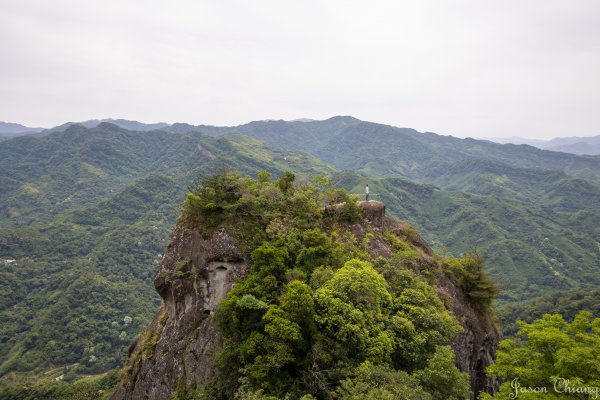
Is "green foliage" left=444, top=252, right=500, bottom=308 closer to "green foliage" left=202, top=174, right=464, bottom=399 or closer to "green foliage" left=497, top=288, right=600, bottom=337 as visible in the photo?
"green foliage" left=202, top=174, right=464, bottom=399

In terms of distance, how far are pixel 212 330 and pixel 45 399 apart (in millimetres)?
56959

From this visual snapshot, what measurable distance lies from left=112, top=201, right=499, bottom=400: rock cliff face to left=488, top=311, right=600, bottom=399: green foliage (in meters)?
5.49

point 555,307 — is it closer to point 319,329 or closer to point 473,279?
point 473,279

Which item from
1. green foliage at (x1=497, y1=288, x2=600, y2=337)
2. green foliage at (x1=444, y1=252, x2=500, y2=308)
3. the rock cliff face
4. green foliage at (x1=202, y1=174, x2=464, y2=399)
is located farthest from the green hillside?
green foliage at (x1=497, y1=288, x2=600, y2=337)

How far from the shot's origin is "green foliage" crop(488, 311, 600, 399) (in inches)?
462

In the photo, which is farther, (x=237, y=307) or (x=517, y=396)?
(x=237, y=307)

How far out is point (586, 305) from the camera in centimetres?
7869

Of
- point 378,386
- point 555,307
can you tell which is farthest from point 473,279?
point 555,307

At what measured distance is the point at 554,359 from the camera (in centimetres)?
1330

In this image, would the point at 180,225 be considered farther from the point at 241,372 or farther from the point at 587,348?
the point at 587,348

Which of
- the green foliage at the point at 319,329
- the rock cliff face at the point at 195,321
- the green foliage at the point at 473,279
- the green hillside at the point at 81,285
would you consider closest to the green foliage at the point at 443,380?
the green foliage at the point at 319,329

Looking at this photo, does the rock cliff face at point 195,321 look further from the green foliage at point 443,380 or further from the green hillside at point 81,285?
the green hillside at point 81,285

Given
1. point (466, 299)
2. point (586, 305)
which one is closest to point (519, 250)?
point (586, 305)

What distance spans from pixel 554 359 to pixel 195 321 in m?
17.3
